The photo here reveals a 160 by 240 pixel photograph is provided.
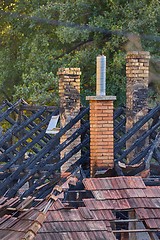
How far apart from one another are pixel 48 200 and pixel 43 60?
16624 mm

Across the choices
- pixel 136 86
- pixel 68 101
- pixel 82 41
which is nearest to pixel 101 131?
pixel 136 86

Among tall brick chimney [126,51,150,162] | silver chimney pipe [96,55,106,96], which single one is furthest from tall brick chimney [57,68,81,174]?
silver chimney pipe [96,55,106,96]

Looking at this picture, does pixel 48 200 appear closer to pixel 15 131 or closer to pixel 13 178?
pixel 13 178

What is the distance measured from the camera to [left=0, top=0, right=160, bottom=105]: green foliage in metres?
26.3

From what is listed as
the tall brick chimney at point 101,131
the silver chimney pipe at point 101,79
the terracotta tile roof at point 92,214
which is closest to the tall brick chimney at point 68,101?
the silver chimney pipe at point 101,79

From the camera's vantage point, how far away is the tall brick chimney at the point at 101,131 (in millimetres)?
15219

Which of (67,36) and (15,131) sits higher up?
(67,36)

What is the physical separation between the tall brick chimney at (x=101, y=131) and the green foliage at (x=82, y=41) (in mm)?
10794

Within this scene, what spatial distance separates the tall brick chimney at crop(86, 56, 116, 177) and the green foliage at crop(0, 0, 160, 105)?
10794 millimetres

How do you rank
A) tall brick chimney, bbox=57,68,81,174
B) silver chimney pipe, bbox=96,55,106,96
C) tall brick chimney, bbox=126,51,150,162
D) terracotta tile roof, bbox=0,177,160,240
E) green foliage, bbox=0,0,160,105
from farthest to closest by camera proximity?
1. green foliage, bbox=0,0,160,105
2. tall brick chimney, bbox=57,68,81,174
3. tall brick chimney, bbox=126,51,150,162
4. silver chimney pipe, bbox=96,55,106,96
5. terracotta tile roof, bbox=0,177,160,240

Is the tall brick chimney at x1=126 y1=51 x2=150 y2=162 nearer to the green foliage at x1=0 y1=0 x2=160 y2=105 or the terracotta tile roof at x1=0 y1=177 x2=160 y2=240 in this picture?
the terracotta tile roof at x1=0 y1=177 x2=160 y2=240

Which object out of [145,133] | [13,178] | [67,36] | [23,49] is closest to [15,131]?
[13,178]

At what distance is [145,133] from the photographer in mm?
16297

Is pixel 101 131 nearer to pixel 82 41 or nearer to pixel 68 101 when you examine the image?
pixel 68 101
